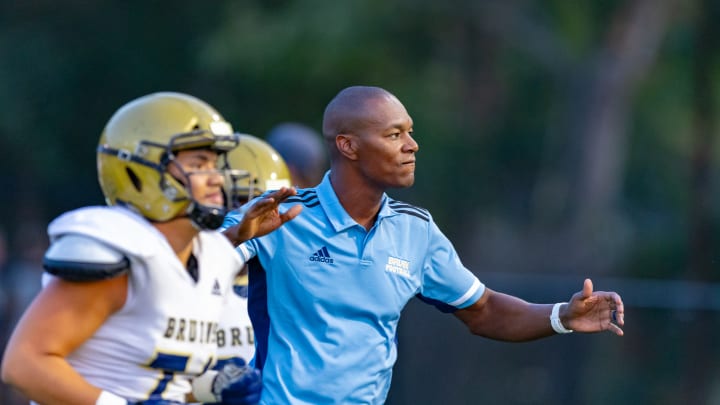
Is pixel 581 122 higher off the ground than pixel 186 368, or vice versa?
pixel 581 122

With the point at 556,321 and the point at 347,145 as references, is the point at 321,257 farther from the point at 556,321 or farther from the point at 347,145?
the point at 556,321

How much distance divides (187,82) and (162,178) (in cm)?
1677

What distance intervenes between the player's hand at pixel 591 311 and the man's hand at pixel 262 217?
124 centimetres

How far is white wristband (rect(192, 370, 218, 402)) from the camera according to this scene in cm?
393

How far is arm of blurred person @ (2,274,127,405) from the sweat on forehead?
1715mm

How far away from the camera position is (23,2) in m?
21.1

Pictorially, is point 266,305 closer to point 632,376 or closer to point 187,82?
point 632,376

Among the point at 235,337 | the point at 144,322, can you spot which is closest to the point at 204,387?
the point at 144,322

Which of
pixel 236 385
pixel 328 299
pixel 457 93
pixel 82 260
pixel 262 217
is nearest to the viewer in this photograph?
pixel 82 260

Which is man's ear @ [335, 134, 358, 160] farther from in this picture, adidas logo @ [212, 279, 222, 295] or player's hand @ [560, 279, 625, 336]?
adidas logo @ [212, 279, 222, 295]

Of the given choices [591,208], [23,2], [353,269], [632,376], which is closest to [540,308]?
[353,269]

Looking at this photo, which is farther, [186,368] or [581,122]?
[581,122]

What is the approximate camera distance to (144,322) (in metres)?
3.83

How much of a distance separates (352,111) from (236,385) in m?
1.65
